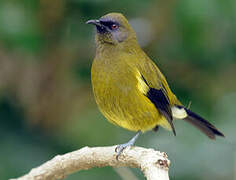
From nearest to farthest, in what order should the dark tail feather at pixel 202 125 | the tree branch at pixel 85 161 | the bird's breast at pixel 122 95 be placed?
the tree branch at pixel 85 161 < the bird's breast at pixel 122 95 < the dark tail feather at pixel 202 125

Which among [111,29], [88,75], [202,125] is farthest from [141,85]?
[88,75]

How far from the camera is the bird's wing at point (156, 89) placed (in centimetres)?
389

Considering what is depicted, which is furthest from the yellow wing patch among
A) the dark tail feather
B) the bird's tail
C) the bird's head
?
the dark tail feather

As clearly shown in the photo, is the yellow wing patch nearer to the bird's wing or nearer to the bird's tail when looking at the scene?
the bird's wing

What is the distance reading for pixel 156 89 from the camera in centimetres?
398

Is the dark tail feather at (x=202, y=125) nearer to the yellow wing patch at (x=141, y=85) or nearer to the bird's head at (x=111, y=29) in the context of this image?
the yellow wing patch at (x=141, y=85)

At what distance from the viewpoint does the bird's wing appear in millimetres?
3892

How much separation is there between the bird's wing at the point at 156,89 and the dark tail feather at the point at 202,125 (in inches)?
16.1

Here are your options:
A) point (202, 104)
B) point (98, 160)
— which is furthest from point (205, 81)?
point (98, 160)

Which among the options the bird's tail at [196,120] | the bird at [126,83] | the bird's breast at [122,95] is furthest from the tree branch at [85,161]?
the bird's tail at [196,120]

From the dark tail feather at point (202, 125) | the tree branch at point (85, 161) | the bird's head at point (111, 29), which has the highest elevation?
the bird's head at point (111, 29)

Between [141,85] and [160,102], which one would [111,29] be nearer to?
[141,85]

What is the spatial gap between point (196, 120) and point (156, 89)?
64 cm

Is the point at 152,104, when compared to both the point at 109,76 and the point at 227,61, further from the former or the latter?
the point at 227,61
